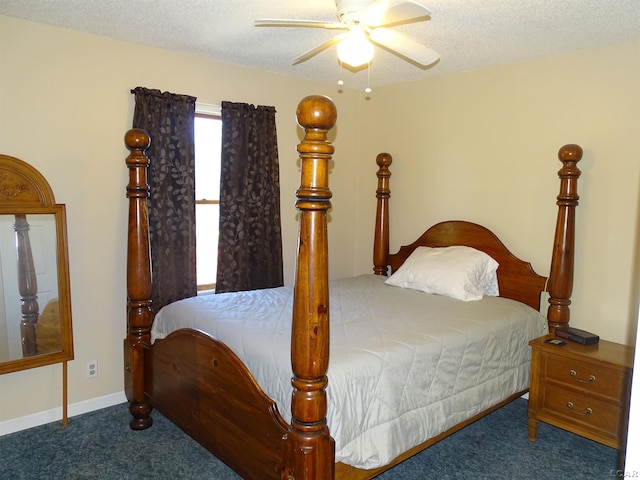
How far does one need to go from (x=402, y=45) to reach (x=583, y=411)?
86.9 inches

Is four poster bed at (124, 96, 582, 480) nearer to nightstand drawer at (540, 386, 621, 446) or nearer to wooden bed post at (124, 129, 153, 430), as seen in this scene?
wooden bed post at (124, 129, 153, 430)

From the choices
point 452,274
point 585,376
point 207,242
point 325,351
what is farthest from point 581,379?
point 207,242

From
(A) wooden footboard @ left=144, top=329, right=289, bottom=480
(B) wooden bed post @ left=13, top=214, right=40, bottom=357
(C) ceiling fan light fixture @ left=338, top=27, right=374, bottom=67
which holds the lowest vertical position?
(A) wooden footboard @ left=144, top=329, right=289, bottom=480

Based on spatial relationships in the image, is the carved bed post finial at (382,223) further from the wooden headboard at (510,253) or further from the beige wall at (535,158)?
the beige wall at (535,158)

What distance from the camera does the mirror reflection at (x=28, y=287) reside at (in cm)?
278

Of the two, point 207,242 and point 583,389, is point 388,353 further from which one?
point 207,242

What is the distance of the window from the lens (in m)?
3.68

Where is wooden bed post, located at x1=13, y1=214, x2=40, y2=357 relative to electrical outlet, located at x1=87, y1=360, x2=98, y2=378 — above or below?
above

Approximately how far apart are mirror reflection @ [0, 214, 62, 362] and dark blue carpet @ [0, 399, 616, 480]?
54cm

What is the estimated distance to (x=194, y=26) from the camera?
2809 mm

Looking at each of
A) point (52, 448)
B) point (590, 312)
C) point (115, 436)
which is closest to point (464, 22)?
point (590, 312)

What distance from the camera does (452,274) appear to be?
330 centimetres

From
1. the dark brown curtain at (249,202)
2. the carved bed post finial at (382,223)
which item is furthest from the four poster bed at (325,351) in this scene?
the carved bed post finial at (382,223)

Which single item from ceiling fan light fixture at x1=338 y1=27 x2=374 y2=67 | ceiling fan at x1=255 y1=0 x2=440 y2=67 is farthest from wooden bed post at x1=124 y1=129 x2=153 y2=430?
ceiling fan light fixture at x1=338 y1=27 x2=374 y2=67
